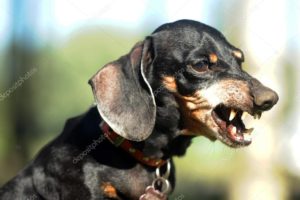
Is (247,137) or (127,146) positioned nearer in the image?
(247,137)

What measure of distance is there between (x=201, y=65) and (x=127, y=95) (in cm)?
55

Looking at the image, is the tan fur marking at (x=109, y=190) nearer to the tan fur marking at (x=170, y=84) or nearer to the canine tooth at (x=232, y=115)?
the tan fur marking at (x=170, y=84)

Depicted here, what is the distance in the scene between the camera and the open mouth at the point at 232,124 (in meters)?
4.27

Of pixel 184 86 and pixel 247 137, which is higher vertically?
pixel 184 86

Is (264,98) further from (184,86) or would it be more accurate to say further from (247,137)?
(184,86)

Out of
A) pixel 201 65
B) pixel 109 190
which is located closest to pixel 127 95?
pixel 201 65

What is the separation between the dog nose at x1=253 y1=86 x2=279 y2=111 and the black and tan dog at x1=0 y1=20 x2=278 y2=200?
0.09m

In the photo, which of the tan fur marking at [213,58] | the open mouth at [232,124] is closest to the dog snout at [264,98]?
the open mouth at [232,124]

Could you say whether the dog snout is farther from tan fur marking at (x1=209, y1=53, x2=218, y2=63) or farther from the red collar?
the red collar

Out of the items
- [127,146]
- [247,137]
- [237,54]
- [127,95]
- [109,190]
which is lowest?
[109,190]

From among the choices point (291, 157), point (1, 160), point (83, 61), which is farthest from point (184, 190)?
point (83, 61)

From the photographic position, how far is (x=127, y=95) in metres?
4.37

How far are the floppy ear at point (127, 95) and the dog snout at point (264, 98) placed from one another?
2.35ft

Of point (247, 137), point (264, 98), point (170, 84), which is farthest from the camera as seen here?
point (170, 84)
